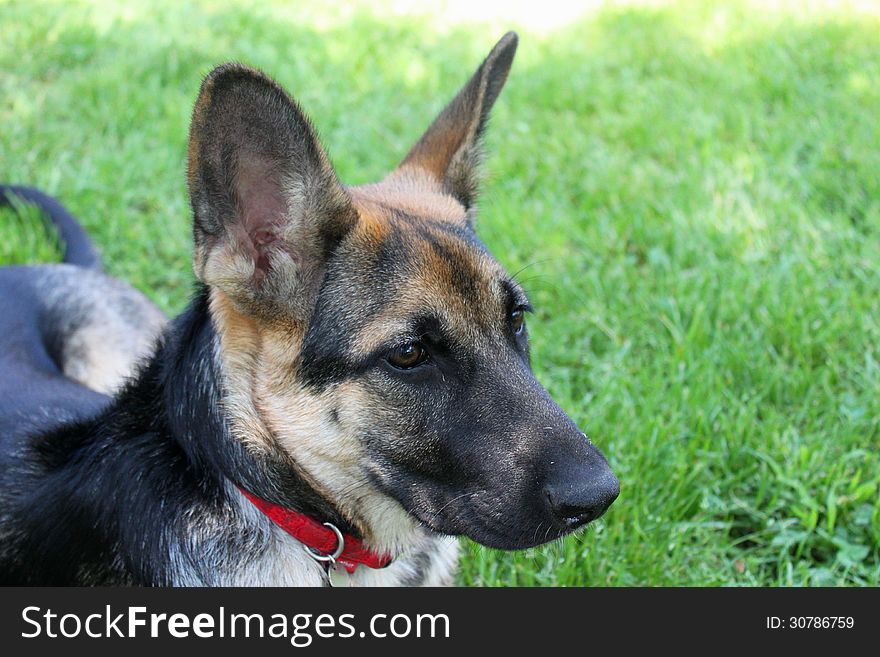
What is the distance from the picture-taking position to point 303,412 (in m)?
3.18

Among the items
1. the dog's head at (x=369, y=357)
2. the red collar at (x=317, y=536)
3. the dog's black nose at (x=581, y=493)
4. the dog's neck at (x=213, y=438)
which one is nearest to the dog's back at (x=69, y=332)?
the dog's neck at (x=213, y=438)

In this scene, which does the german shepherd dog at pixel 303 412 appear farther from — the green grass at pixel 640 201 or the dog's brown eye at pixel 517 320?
the green grass at pixel 640 201

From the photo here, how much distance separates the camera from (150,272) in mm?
6449

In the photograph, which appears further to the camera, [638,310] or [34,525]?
[638,310]

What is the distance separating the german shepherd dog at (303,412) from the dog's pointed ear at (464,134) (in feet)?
1.03

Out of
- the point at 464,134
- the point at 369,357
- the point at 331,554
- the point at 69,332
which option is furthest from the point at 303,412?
the point at 69,332

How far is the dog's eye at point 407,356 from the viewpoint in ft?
10.2

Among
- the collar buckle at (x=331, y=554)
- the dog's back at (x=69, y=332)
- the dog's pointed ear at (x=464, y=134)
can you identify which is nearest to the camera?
the collar buckle at (x=331, y=554)

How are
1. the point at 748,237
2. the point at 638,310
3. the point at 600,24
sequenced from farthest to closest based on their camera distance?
the point at 600,24 → the point at 748,237 → the point at 638,310

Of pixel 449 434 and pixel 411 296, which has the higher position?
pixel 411 296

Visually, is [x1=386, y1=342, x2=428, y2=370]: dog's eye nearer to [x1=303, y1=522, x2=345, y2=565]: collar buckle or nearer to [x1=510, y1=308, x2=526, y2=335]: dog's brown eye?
[x1=510, y1=308, x2=526, y2=335]: dog's brown eye

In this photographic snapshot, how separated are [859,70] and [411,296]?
6.68 metres

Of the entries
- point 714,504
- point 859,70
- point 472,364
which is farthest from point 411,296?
point 859,70

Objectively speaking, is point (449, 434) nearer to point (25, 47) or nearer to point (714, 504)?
point (714, 504)
